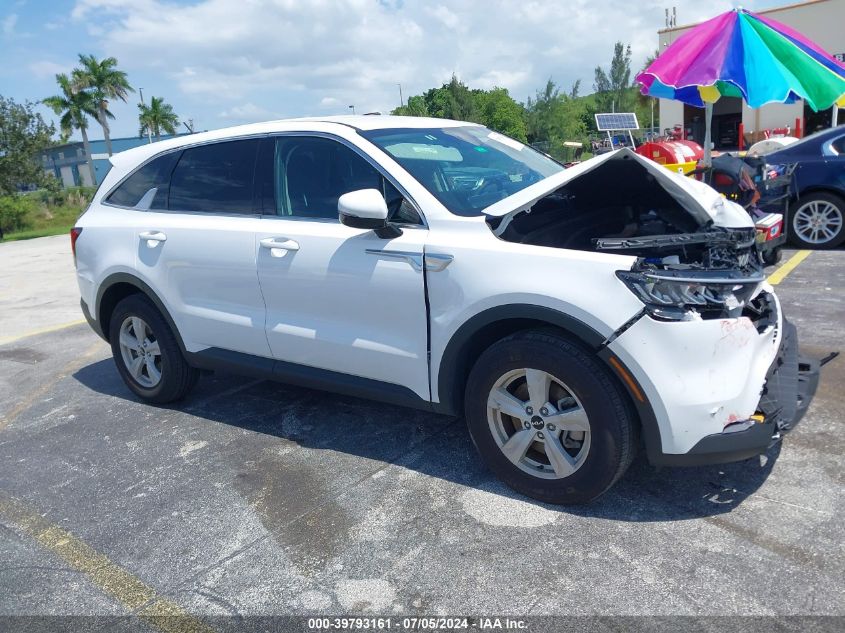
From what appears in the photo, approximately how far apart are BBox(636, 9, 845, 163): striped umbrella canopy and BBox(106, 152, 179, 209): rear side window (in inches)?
208

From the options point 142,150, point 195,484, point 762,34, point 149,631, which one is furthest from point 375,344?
point 762,34

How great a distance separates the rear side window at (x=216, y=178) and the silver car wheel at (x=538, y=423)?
6.32ft

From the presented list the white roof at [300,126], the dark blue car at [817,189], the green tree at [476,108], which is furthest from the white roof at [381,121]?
the green tree at [476,108]

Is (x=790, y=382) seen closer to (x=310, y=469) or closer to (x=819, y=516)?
(x=819, y=516)

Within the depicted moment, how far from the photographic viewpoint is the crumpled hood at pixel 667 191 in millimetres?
3131

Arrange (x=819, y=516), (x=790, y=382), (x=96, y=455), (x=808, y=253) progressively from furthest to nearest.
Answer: (x=808, y=253) < (x=96, y=455) < (x=790, y=382) < (x=819, y=516)

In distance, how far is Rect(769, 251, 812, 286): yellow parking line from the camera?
6994 mm

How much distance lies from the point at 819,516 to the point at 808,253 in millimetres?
6306

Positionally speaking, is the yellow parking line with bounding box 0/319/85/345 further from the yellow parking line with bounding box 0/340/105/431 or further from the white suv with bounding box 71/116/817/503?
the white suv with bounding box 71/116/817/503

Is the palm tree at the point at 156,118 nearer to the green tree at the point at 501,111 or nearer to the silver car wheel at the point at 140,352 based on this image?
the green tree at the point at 501,111

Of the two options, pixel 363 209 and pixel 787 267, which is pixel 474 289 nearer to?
pixel 363 209

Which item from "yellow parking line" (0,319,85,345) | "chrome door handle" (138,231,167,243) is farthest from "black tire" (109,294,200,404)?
"yellow parking line" (0,319,85,345)

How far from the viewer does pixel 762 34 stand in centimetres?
729

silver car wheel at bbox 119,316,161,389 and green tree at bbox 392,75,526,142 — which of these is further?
green tree at bbox 392,75,526,142
